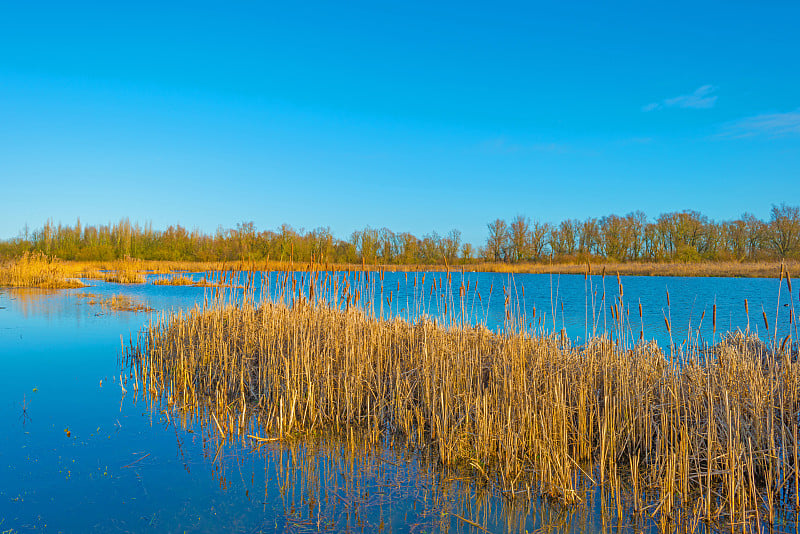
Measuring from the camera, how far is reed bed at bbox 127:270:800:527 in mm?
3258

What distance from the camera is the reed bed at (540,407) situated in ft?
10.7

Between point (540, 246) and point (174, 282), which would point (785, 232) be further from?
point (174, 282)

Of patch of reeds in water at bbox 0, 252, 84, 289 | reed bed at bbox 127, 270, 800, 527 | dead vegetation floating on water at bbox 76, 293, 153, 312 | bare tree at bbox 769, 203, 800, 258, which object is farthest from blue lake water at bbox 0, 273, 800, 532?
bare tree at bbox 769, 203, 800, 258

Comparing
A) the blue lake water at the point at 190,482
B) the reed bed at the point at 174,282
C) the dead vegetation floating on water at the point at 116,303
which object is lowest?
the blue lake water at the point at 190,482

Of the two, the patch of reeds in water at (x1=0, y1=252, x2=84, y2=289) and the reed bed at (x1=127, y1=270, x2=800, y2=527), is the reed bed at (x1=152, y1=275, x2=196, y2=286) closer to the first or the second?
the patch of reeds in water at (x1=0, y1=252, x2=84, y2=289)

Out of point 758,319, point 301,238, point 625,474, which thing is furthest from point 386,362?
point 301,238

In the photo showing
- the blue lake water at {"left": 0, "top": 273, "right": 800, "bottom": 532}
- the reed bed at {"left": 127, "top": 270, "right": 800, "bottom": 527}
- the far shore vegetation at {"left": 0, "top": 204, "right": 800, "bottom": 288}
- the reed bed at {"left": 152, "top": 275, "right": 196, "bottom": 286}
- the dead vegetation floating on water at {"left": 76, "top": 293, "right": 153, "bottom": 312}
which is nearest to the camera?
the blue lake water at {"left": 0, "top": 273, "right": 800, "bottom": 532}

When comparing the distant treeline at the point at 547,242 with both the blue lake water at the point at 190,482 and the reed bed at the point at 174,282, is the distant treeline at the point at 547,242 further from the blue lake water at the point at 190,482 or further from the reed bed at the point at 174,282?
the blue lake water at the point at 190,482

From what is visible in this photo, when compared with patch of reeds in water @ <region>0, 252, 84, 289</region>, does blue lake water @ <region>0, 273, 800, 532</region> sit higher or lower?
lower

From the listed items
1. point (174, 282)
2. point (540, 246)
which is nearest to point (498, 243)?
point (540, 246)

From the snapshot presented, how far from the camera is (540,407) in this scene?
4.35 m

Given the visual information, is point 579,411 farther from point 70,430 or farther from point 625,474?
point 70,430

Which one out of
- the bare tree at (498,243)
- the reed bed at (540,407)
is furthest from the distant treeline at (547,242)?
the reed bed at (540,407)

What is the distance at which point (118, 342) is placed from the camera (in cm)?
898
